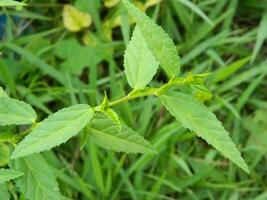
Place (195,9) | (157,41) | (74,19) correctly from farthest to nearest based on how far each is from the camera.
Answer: (74,19) → (195,9) → (157,41)

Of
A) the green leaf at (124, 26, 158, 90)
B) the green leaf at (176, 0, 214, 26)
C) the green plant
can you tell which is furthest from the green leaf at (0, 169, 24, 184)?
the green leaf at (176, 0, 214, 26)

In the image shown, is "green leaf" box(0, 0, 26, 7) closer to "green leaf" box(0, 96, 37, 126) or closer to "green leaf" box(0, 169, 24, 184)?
"green leaf" box(0, 96, 37, 126)

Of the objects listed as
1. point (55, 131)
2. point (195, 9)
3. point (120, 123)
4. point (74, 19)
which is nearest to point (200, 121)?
point (120, 123)

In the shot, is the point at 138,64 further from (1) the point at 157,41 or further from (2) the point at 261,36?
(2) the point at 261,36

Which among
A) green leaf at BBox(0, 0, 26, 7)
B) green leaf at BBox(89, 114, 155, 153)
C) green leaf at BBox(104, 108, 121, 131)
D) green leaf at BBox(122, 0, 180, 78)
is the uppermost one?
green leaf at BBox(0, 0, 26, 7)

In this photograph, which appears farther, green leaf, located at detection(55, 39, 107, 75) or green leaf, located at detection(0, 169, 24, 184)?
green leaf, located at detection(55, 39, 107, 75)

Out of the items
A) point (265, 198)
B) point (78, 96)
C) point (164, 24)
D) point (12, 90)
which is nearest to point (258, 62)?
point (164, 24)
